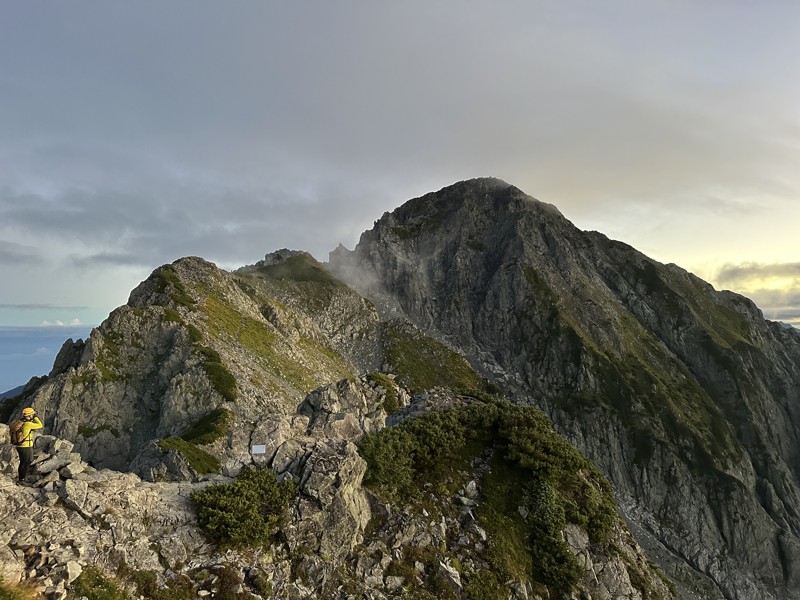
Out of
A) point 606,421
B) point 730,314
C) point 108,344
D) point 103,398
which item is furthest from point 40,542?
point 730,314

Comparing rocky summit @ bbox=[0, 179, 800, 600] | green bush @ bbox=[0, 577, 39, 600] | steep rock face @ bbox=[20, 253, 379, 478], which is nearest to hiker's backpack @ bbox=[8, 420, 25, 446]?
rocky summit @ bbox=[0, 179, 800, 600]

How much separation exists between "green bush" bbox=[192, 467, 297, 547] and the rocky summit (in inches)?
3.2

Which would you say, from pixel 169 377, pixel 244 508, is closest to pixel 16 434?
pixel 244 508

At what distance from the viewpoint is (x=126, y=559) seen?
14.1m

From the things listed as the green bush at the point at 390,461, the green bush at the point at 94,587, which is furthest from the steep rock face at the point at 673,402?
the green bush at the point at 94,587

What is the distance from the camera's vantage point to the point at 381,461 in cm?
2125

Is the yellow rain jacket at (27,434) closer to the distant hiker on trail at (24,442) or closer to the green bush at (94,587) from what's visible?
the distant hiker on trail at (24,442)

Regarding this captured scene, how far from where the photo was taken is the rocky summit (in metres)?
15.4

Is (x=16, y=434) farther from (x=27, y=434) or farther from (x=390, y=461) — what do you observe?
(x=390, y=461)

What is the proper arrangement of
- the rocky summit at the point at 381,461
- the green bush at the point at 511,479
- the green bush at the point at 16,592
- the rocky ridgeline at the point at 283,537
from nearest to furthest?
the green bush at the point at 16,592 < the rocky ridgeline at the point at 283,537 < the rocky summit at the point at 381,461 < the green bush at the point at 511,479

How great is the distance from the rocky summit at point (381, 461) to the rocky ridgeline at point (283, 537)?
79mm

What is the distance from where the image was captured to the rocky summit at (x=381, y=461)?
15438mm

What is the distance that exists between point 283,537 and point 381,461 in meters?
5.87

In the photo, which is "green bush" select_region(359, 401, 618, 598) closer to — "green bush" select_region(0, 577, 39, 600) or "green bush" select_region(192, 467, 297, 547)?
"green bush" select_region(192, 467, 297, 547)
